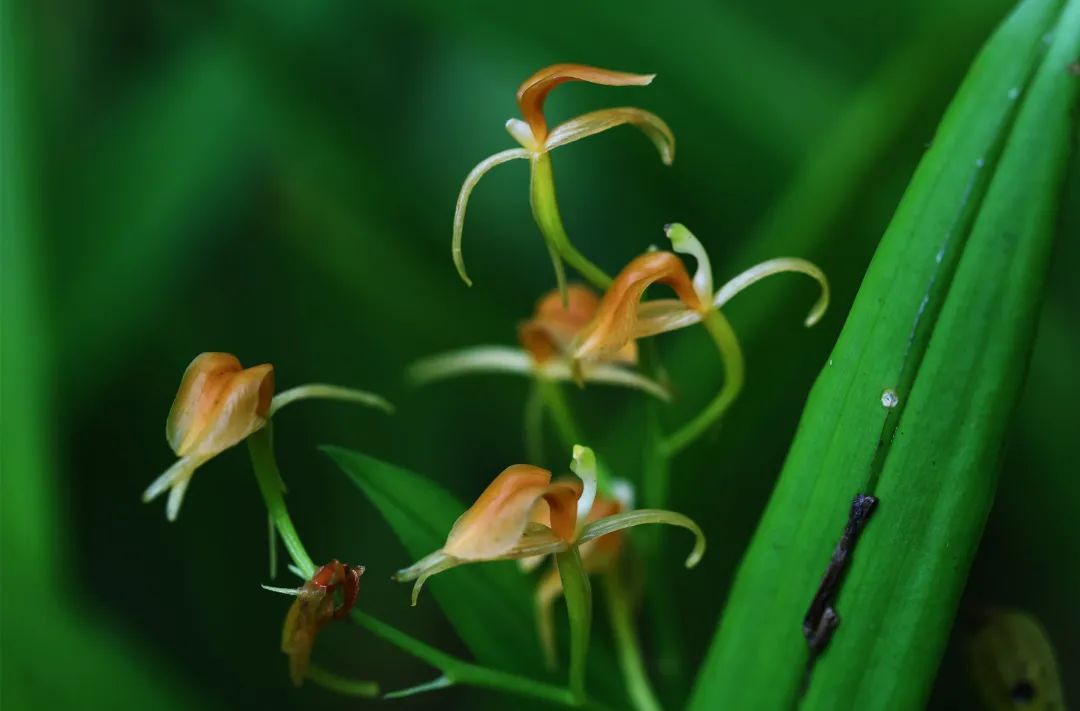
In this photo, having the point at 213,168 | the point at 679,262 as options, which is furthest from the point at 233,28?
the point at 679,262

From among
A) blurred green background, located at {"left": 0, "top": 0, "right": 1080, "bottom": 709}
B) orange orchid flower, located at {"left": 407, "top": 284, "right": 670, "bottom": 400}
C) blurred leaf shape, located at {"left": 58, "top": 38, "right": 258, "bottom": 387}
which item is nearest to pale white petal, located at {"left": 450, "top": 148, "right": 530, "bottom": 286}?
orange orchid flower, located at {"left": 407, "top": 284, "right": 670, "bottom": 400}

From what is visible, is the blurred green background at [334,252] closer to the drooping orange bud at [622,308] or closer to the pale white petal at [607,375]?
the pale white petal at [607,375]

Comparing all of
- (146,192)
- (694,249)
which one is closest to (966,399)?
(694,249)

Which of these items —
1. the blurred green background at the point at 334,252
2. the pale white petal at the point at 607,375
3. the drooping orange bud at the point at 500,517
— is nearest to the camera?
the drooping orange bud at the point at 500,517

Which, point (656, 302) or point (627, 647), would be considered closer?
point (656, 302)

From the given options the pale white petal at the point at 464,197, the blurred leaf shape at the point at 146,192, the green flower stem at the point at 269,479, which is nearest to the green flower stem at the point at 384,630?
the green flower stem at the point at 269,479

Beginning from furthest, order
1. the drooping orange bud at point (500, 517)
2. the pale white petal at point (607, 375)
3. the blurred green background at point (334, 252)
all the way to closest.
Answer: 1. the blurred green background at point (334, 252)
2. the pale white petal at point (607, 375)
3. the drooping orange bud at point (500, 517)

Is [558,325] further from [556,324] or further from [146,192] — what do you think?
[146,192]

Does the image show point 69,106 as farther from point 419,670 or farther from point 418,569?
point 418,569
